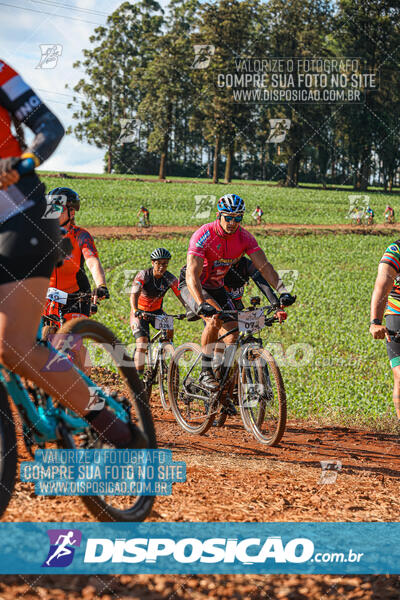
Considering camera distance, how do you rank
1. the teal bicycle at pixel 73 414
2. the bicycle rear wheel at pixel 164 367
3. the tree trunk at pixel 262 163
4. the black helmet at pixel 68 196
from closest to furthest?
the teal bicycle at pixel 73 414 → the black helmet at pixel 68 196 → the bicycle rear wheel at pixel 164 367 → the tree trunk at pixel 262 163

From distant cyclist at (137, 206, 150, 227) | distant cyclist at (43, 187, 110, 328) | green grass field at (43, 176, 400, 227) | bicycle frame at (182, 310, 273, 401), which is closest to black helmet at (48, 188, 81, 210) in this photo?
distant cyclist at (43, 187, 110, 328)

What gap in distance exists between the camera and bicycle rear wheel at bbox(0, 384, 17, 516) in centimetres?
285

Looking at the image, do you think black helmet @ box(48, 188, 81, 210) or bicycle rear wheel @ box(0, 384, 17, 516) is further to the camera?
black helmet @ box(48, 188, 81, 210)

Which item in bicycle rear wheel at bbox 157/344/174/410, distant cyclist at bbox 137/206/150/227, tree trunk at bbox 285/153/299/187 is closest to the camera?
bicycle rear wheel at bbox 157/344/174/410

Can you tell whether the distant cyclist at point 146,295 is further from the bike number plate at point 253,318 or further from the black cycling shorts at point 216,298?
the bike number plate at point 253,318

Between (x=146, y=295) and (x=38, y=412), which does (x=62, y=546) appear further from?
(x=146, y=295)

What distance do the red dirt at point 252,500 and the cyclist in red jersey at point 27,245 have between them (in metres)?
0.88

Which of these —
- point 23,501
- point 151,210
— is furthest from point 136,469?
point 151,210

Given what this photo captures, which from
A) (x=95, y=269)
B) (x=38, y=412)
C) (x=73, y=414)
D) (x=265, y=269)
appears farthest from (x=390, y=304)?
(x=38, y=412)

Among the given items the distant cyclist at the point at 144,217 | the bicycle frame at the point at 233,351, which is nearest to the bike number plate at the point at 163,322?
the bicycle frame at the point at 233,351

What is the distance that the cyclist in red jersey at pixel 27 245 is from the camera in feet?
9.08

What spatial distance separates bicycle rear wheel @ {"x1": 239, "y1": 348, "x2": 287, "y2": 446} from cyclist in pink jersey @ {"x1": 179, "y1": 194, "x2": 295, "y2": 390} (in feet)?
1.38

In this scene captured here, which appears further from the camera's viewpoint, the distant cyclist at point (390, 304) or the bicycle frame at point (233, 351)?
the bicycle frame at point (233, 351)

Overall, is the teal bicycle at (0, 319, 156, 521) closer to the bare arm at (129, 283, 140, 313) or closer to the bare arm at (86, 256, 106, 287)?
the bare arm at (86, 256, 106, 287)
